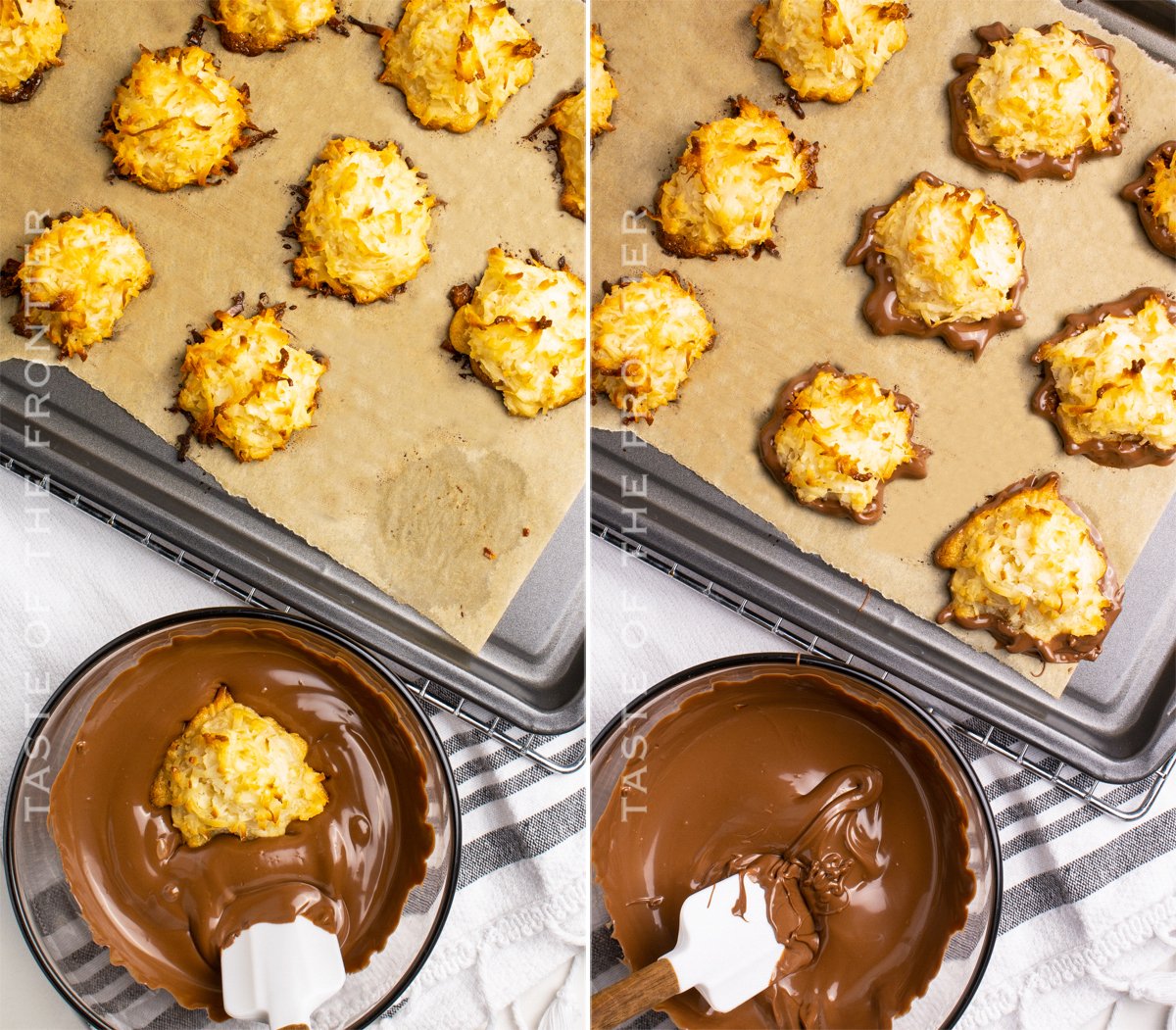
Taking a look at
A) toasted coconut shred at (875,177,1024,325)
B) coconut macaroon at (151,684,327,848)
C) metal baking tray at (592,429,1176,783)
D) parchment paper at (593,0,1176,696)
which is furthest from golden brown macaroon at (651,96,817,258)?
coconut macaroon at (151,684,327,848)

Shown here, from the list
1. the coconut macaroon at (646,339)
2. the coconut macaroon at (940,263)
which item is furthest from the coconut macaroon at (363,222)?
the coconut macaroon at (940,263)

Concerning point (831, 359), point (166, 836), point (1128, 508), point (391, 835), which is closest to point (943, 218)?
point (831, 359)

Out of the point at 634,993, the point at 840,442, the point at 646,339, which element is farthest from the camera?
the point at 840,442

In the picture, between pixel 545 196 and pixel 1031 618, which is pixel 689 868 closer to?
pixel 1031 618

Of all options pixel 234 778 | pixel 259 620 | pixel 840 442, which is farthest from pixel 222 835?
pixel 840 442

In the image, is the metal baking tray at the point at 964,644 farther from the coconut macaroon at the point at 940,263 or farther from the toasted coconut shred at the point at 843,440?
the coconut macaroon at the point at 940,263

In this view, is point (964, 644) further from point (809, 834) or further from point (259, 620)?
point (259, 620)
